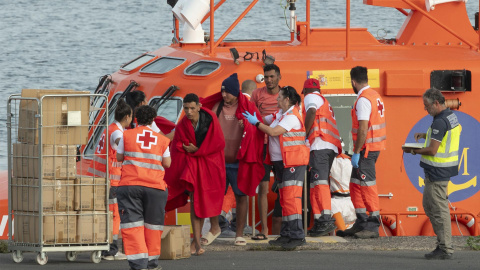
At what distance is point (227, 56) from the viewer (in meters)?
13.7

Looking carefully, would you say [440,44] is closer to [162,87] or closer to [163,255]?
[162,87]

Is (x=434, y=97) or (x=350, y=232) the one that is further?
(x=350, y=232)

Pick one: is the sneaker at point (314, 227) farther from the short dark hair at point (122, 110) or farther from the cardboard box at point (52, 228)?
the cardboard box at point (52, 228)

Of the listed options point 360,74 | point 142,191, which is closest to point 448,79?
point 360,74

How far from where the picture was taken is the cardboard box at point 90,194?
36.2 feet

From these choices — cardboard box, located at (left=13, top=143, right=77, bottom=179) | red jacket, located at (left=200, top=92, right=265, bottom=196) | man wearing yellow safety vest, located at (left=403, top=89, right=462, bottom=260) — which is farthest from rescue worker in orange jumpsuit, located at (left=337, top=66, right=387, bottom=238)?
cardboard box, located at (left=13, top=143, right=77, bottom=179)

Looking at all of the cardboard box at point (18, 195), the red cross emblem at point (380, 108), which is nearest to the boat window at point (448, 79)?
the red cross emblem at point (380, 108)

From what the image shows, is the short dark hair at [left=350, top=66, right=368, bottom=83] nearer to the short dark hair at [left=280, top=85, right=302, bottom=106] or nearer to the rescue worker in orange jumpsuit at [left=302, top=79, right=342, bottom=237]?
the rescue worker in orange jumpsuit at [left=302, top=79, right=342, bottom=237]

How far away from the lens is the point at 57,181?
36.1ft

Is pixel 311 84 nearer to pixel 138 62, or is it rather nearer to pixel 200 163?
pixel 200 163

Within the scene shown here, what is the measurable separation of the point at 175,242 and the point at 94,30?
3854cm

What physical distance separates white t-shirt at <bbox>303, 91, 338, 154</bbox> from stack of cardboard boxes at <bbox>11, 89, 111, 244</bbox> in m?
2.52

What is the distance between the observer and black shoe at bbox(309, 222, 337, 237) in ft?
40.9

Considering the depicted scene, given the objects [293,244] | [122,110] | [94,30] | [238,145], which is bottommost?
[293,244]
